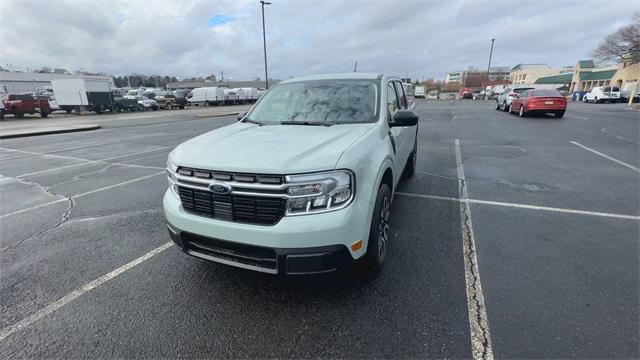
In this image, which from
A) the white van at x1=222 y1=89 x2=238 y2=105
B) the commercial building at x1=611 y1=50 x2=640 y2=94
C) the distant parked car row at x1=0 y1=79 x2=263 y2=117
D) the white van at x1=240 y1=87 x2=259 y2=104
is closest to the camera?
the distant parked car row at x1=0 y1=79 x2=263 y2=117

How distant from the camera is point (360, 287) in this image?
2.79 meters

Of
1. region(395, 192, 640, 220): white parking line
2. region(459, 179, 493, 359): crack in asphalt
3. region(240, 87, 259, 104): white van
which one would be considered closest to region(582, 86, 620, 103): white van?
region(240, 87, 259, 104): white van

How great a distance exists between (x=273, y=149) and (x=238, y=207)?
1.73 ft

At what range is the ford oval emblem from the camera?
2303 millimetres

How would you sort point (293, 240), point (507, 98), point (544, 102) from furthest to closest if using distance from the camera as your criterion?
point (507, 98) < point (544, 102) < point (293, 240)

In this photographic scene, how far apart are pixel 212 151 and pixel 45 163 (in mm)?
8604

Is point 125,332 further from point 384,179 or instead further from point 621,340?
point 621,340

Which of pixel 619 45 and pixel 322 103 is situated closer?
pixel 322 103

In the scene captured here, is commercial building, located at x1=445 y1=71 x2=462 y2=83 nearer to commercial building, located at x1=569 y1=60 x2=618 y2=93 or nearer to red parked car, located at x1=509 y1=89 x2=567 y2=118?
commercial building, located at x1=569 y1=60 x2=618 y2=93

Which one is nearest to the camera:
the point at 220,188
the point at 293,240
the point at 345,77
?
the point at 293,240

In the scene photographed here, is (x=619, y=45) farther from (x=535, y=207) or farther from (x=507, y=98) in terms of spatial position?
(x=535, y=207)

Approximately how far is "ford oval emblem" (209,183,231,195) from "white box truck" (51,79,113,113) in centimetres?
3308

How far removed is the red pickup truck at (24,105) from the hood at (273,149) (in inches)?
1220

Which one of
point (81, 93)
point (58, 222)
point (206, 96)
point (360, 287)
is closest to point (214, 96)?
point (206, 96)
